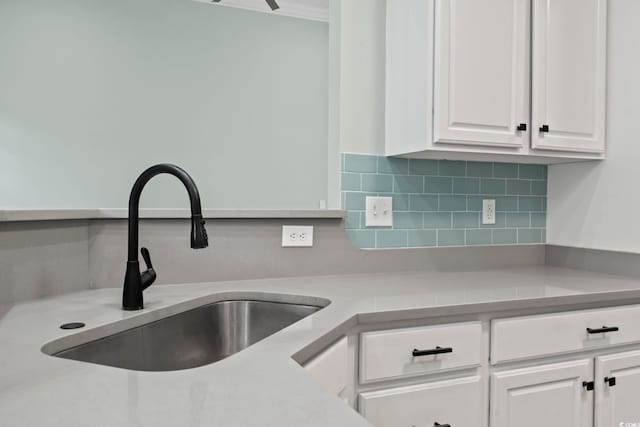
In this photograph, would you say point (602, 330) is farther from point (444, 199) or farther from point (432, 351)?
point (444, 199)

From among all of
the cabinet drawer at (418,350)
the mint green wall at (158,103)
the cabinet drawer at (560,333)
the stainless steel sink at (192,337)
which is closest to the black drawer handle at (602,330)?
the cabinet drawer at (560,333)

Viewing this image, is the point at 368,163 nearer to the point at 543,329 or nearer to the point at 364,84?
the point at 364,84

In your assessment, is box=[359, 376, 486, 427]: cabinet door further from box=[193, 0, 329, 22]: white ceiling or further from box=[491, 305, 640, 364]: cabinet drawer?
box=[193, 0, 329, 22]: white ceiling

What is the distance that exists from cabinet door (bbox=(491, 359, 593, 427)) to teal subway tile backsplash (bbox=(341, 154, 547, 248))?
2.29ft

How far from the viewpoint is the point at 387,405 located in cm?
129

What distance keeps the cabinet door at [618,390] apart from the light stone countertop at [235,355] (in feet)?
0.68

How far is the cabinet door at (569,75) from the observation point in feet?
6.00

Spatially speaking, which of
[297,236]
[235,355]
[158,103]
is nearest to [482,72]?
[297,236]

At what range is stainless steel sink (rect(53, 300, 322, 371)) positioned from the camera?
107 centimetres

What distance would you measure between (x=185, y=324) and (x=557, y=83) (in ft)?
5.44

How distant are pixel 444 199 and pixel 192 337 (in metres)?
1.24

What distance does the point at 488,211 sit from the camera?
214 cm

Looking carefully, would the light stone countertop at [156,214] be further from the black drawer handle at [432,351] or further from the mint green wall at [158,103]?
the mint green wall at [158,103]

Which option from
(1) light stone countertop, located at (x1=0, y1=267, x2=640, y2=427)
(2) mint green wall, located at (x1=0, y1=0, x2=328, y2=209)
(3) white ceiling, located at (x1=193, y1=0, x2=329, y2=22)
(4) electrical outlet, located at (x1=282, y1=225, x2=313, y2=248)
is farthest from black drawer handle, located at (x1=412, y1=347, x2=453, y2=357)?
(3) white ceiling, located at (x1=193, y1=0, x2=329, y2=22)
